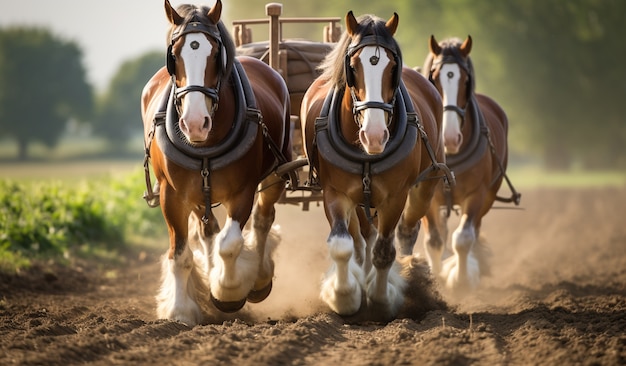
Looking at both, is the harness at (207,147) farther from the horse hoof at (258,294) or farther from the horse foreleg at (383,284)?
the horse foreleg at (383,284)

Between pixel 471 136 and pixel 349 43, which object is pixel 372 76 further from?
pixel 471 136

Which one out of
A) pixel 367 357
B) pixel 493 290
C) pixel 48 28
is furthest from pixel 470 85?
pixel 48 28

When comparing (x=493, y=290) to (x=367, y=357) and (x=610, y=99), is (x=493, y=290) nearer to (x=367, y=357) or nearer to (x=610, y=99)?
(x=367, y=357)

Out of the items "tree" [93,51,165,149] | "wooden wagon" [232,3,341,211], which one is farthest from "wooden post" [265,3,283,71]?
"tree" [93,51,165,149]

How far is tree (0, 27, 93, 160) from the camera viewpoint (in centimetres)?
6038

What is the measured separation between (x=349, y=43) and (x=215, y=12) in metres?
0.88

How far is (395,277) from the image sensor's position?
680 cm

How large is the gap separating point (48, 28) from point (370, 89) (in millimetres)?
70439

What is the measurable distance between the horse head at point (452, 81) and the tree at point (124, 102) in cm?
6506

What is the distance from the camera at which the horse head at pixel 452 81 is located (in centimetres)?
779

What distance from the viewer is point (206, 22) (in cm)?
603

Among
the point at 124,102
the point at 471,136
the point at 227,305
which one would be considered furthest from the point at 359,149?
the point at 124,102

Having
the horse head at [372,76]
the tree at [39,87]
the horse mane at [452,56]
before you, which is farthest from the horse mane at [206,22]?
the tree at [39,87]

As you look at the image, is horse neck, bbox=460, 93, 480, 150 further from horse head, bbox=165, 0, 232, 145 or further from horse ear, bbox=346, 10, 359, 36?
horse head, bbox=165, 0, 232, 145
